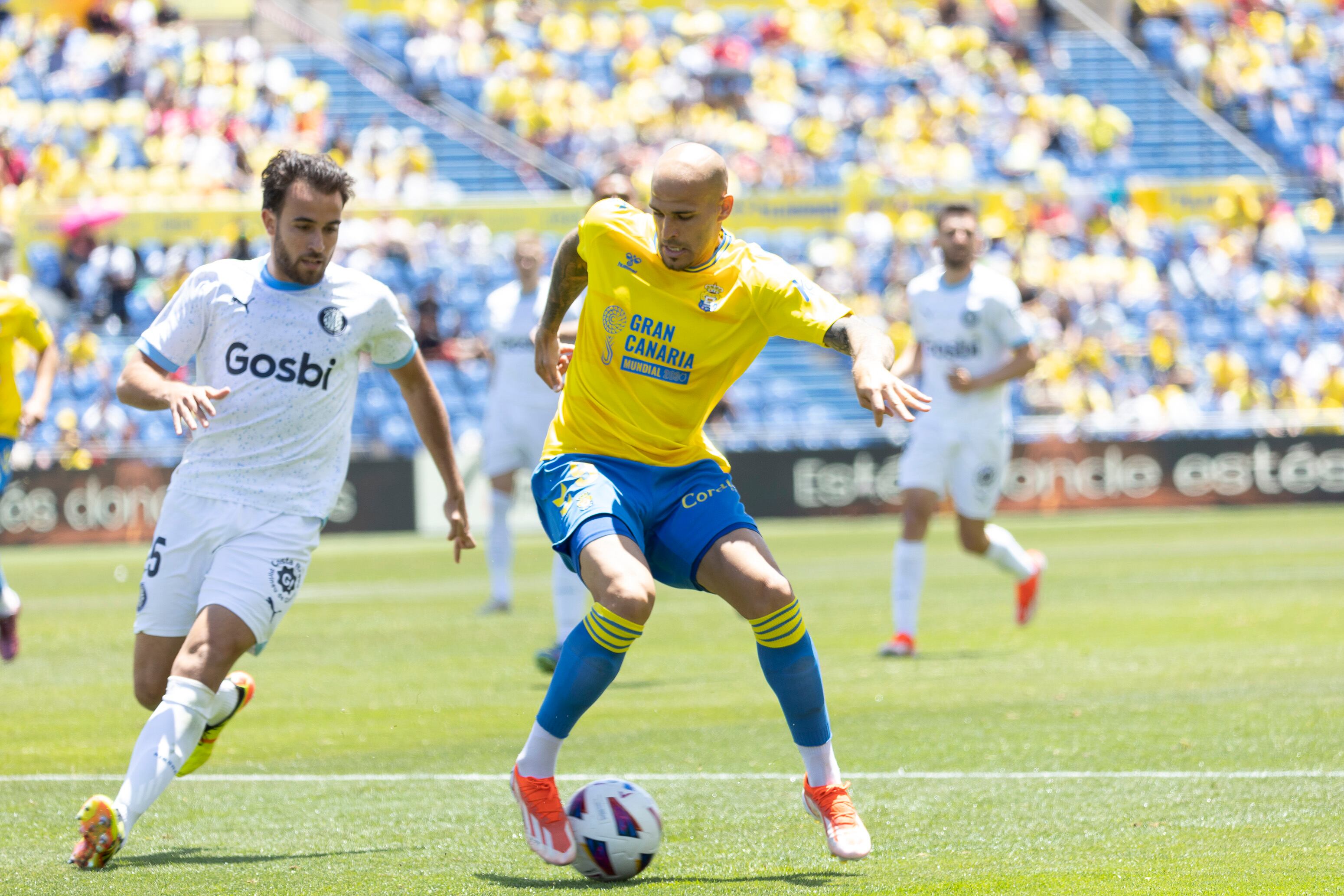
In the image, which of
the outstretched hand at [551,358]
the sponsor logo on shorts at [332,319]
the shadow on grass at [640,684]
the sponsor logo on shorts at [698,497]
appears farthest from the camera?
the shadow on grass at [640,684]

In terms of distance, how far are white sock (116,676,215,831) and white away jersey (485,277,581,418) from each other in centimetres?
680

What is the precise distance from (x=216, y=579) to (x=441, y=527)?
61.8ft

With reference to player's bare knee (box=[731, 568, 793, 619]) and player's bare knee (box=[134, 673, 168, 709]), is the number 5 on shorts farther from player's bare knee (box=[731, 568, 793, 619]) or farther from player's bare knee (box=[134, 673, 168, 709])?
player's bare knee (box=[731, 568, 793, 619])

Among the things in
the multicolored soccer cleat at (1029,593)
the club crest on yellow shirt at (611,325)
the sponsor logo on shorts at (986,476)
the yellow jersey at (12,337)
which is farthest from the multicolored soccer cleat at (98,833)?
the multicolored soccer cleat at (1029,593)

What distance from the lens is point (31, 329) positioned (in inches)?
400

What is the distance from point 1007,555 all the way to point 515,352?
388 centimetres

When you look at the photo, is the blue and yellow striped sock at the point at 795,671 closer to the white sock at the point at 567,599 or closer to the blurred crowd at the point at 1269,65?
the white sock at the point at 567,599

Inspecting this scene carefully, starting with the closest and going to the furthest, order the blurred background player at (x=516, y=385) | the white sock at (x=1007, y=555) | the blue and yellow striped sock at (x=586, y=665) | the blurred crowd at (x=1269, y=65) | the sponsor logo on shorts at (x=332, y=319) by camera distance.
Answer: the blue and yellow striped sock at (x=586, y=665), the sponsor logo on shorts at (x=332, y=319), the white sock at (x=1007, y=555), the blurred background player at (x=516, y=385), the blurred crowd at (x=1269, y=65)

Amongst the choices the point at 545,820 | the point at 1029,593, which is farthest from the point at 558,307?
the point at 1029,593

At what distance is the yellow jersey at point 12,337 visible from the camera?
10.1 metres

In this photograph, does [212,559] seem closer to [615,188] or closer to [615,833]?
[615,833]

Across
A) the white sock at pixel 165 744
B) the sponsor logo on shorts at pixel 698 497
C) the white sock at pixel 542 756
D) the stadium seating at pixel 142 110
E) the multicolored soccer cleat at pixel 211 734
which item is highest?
the sponsor logo on shorts at pixel 698 497

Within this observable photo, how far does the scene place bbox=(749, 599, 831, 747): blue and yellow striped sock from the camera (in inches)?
209

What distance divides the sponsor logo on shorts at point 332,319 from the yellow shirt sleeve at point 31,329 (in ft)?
16.6
